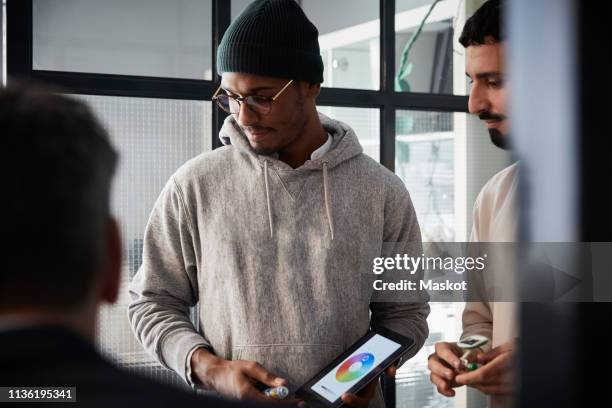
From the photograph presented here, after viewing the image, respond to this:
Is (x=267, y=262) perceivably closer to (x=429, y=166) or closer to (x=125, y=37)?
(x=125, y=37)

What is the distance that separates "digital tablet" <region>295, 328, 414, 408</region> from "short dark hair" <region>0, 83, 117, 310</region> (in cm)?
97

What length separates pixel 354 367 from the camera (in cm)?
146

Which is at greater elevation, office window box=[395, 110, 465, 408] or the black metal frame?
the black metal frame

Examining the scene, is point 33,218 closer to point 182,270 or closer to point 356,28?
point 182,270

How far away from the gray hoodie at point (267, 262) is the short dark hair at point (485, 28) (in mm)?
434

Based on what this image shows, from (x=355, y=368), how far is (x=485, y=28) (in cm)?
75

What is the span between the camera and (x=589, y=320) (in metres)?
0.39

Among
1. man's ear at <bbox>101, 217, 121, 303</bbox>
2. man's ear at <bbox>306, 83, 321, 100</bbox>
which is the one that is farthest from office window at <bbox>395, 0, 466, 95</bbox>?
man's ear at <bbox>101, 217, 121, 303</bbox>

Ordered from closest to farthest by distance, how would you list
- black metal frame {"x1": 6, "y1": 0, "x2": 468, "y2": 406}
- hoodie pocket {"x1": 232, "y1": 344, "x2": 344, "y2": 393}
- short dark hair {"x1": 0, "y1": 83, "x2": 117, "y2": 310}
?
1. short dark hair {"x1": 0, "y1": 83, "x2": 117, "y2": 310}
2. hoodie pocket {"x1": 232, "y1": 344, "x2": 344, "y2": 393}
3. black metal frame {"x1": 6, "y1": 0, "x2": 468, "y2": 406}

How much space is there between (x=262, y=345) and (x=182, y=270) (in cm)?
26

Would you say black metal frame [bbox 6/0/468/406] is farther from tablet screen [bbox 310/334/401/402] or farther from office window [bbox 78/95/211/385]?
tablet screen [bbox 310/334/401/402]

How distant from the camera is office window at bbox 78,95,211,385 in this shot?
7.91ft

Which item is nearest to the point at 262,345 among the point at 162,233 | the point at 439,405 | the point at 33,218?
the point at 162,233

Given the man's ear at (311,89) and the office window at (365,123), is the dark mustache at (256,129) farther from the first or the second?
the office window at (365,123)
